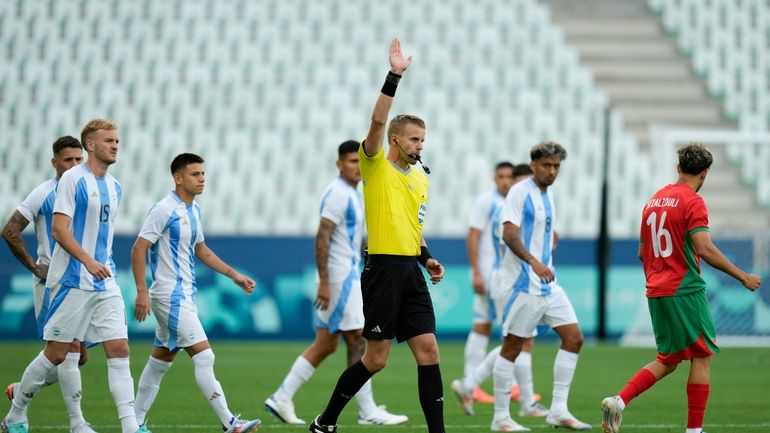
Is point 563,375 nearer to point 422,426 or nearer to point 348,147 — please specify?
point 422,426

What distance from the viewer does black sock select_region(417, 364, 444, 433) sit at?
23.4 ft

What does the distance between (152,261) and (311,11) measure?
17.6 m

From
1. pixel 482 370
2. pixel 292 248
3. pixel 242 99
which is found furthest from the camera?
pixel 242 99

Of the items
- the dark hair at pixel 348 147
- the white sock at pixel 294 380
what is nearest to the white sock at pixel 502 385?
the white sock at pixel 294 380

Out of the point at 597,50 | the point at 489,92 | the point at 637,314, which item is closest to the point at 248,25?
the point at 489,92

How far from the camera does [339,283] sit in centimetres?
998

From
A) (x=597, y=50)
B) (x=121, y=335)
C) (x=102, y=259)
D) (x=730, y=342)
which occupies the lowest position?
(x=730, y=342)

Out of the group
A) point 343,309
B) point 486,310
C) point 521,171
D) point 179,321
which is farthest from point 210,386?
point 486,310

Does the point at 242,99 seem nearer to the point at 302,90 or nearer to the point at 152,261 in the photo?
the point at 302,90

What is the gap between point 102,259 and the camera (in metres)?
7.91

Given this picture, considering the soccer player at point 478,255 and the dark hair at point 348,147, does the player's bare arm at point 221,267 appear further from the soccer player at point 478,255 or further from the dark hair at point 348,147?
the soccer player at point 478,255

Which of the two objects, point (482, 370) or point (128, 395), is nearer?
point (128, 395)

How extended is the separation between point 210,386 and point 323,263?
2074 millimetres

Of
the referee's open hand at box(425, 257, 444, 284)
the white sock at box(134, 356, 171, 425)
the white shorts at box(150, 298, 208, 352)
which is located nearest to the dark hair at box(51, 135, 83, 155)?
the white shorts at box(150, 298, 208, 352)
